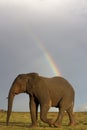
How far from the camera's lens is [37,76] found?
31531 mm

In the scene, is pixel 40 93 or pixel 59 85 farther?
pixel 59 85

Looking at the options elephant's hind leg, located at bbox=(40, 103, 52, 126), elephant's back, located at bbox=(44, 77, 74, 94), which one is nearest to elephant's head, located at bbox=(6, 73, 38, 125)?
elephant's back, located at bbox=(44, 77, 74, 94)

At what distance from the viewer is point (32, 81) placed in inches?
1224

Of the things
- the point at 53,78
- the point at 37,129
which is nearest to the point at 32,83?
the point at 53,78

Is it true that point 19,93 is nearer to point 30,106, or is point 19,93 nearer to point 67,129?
point 30,106

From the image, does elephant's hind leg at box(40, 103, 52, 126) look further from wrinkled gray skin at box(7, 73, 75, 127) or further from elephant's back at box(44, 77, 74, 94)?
elephant's back at box(44, 77, 74, 94)

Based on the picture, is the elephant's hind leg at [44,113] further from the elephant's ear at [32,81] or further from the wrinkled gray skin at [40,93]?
the elephant's ear at [32,81]

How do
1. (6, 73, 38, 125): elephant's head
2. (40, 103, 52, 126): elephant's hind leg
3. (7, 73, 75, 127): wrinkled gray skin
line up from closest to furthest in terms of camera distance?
1. (40, 103, 52, 126): elephant's hind leg
2. (7, 73, 75, 127): wrinkled gray skin
3. (6, 73, 38, 125): elephant's head

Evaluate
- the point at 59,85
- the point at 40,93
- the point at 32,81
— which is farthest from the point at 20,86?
the point at 59,85

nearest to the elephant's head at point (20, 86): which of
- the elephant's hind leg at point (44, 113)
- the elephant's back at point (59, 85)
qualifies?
the elephant's back at point (59, 85)

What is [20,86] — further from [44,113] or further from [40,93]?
[44,113]

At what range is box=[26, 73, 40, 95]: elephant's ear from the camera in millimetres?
30812

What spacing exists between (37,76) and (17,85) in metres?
1.64

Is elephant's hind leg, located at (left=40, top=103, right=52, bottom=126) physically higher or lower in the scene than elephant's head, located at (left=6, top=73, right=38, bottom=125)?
lower
